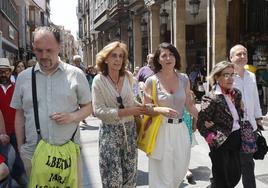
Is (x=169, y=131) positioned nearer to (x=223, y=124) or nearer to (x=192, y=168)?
(x=223, y=124)

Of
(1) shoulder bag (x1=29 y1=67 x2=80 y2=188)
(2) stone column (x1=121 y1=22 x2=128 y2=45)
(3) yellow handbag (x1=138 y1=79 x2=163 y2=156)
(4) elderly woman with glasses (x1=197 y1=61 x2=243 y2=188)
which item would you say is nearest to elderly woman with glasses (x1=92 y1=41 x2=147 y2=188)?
(3) yellow handbag (x1=138 y1=79 x2=163 y2=156)

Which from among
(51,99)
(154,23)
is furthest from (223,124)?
(154,23)

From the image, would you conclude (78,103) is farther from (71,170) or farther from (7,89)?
(7,89)

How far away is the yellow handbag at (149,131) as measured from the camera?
4008 millimetres

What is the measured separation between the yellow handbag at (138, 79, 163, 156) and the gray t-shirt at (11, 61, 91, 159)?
113cm

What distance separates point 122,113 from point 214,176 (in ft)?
4.28

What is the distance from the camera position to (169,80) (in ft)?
13.7

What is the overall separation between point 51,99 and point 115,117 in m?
0.89

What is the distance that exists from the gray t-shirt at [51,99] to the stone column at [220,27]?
10506mm

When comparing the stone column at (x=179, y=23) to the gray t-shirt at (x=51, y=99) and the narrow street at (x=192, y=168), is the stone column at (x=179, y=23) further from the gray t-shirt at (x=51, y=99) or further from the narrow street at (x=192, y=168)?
the gray t-shirt at (x=51, y=99)

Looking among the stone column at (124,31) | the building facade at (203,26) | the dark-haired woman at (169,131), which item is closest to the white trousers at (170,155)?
the dark-haired woman at (169,131)

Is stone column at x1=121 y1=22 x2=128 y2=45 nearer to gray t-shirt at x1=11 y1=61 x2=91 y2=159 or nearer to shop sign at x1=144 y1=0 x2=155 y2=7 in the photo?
shop sign at x1=144 y1=0 x2=155 y2=7

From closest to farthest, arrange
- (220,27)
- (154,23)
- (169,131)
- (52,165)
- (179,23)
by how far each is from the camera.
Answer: (52,165)
(169,131)
(220,27)
(179,23)
(154,23)

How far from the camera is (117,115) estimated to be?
12.2ft
